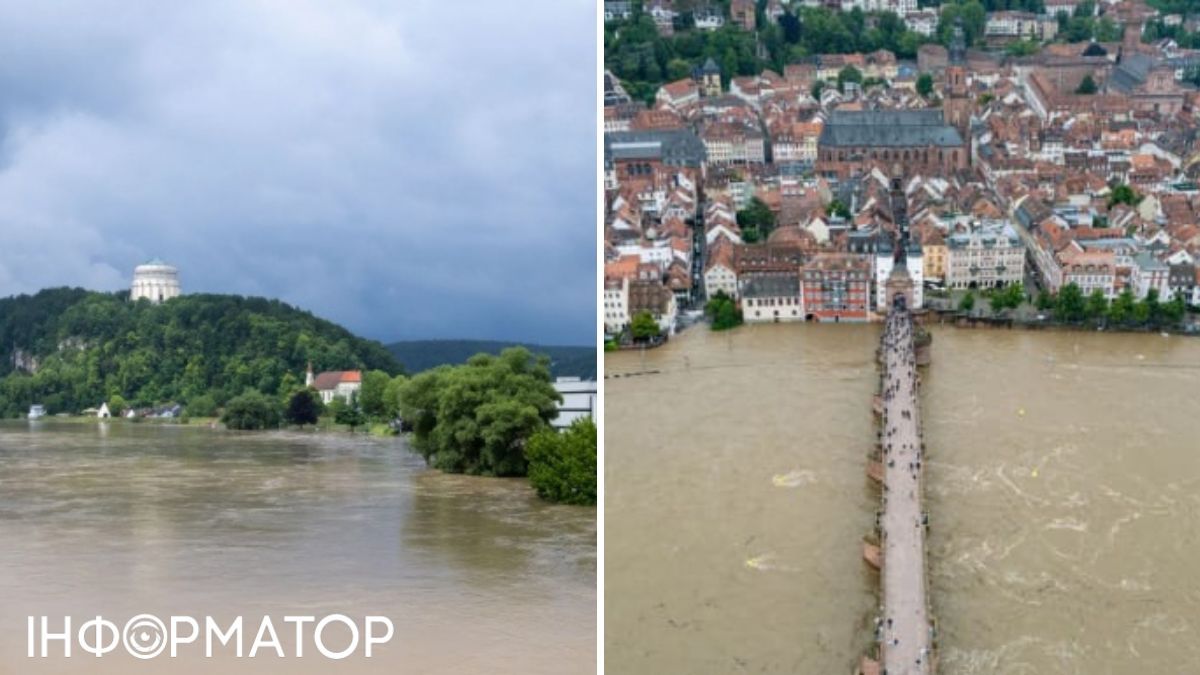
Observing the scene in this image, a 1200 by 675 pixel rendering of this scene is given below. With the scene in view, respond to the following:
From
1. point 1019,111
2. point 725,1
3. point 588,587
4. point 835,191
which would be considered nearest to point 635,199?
point 835,191

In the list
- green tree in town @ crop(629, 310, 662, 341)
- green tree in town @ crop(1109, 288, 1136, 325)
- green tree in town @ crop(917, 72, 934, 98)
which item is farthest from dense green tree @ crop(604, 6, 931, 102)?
green tree in town @ crop(1109, 288, 1136, 325)

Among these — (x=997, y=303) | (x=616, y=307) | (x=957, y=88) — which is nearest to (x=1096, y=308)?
(x=997, y=303)

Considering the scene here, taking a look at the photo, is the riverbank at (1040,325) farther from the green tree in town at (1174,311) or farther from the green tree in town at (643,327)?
the green tree in town at (643,327)

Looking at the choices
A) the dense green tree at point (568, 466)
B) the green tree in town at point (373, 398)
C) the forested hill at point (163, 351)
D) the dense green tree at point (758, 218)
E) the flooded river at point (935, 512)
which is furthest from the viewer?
the forested hill at point (163, 351)

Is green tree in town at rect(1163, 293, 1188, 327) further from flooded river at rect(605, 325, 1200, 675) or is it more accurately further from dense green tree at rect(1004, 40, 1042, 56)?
dense green tree at rect(1004, 40, 1042, 56)

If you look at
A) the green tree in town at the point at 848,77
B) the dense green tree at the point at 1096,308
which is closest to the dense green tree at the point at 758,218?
the dense green tree at the point at 1096,308
